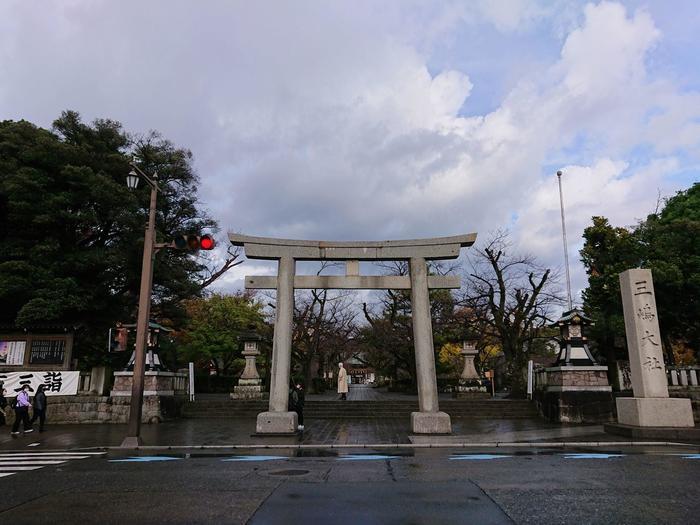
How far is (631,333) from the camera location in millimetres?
14383

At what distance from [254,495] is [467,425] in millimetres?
12636

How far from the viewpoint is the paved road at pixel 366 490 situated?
17.4 ft

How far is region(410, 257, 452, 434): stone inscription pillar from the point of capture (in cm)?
1410

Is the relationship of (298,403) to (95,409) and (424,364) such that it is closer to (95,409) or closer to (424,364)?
(424,364)

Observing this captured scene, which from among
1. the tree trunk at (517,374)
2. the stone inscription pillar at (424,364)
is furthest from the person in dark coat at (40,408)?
the tree trunk at (517,374)

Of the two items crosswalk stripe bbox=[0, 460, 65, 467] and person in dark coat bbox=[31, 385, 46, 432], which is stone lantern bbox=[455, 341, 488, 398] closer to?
person in dark coat bbox=[31, 385, 46, 432]

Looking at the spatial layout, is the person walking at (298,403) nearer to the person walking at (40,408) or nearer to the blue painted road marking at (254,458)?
the blue painted road marking at (254,458)

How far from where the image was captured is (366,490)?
6547mm

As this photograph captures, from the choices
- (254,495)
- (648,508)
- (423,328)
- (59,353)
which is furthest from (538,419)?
(59,353)

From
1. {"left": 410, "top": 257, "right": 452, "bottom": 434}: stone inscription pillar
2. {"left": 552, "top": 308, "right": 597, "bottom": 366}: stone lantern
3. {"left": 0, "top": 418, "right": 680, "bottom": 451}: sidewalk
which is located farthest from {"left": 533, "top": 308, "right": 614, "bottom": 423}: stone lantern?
{"left": 410, "top": 257, "right": 452, "bottom": 434}: stone inscription pillar

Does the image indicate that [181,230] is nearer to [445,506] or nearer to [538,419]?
[538,419]

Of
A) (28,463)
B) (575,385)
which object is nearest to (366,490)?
(28,463)

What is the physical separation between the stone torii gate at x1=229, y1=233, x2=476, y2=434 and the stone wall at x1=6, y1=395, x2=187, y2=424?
284 inches

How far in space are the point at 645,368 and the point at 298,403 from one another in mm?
10503
